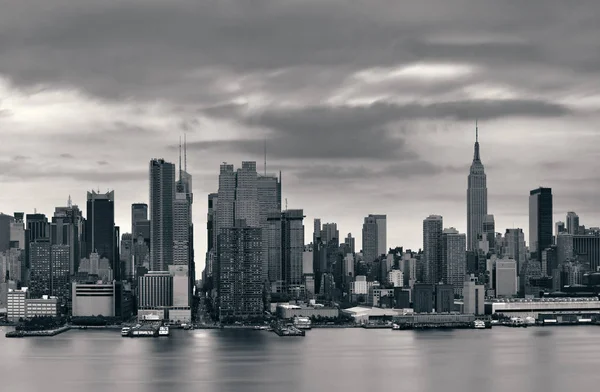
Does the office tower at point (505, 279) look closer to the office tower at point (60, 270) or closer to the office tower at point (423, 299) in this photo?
the office tower at point (423, 299)


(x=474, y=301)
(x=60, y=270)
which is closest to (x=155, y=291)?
(x=60, y=270)

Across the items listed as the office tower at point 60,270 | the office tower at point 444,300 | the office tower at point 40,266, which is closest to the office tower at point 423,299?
the office tower at point 444,300

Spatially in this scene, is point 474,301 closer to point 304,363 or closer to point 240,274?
point 240,274

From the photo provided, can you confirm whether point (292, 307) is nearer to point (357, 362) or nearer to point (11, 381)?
point (357, 362)

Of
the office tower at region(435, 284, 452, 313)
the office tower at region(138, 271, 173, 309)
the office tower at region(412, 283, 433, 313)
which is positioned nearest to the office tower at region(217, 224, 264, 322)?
the office tower at region(138, 271, 173, 309)

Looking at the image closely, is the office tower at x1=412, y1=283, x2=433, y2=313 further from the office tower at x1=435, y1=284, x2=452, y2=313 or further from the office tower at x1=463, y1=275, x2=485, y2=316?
the office tower at x1=463, y1=275, x2=485, y2=316
